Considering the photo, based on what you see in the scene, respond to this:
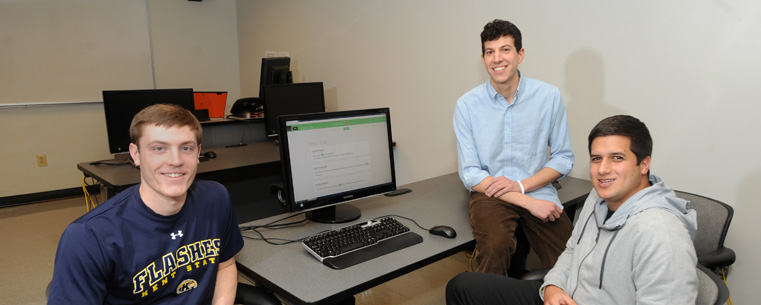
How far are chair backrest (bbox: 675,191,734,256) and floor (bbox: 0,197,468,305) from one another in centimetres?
131

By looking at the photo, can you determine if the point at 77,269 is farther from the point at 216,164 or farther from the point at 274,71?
the point at 274,71

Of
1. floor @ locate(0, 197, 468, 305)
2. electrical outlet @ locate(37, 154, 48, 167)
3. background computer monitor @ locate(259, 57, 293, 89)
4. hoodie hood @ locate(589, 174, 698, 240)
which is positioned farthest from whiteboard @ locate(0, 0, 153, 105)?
hoodie hood @ locate(589, 174, 698, 240)

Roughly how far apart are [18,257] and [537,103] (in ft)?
11.7

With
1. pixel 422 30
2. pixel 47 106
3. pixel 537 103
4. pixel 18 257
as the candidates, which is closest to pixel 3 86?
pixel 47 106

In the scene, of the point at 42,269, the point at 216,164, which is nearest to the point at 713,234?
the point at 216,164

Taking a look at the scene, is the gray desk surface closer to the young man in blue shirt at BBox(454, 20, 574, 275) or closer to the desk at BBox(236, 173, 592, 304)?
the desk at BBox(236, 173, 592, 304)

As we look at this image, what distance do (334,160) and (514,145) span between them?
2.60 feet

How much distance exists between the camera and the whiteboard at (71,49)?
4.45 m

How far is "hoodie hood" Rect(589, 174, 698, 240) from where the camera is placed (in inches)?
Answer: 51.1

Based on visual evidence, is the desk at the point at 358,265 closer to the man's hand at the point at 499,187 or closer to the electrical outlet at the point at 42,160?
the man's hand at the point at 499,187

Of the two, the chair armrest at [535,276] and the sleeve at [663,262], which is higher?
the sleeve at [663,262]

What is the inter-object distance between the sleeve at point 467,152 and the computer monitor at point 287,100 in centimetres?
164

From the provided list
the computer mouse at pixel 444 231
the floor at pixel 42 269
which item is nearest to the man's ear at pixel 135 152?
the computer mouse at pixel 444 231

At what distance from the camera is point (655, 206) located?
4.26 ft
